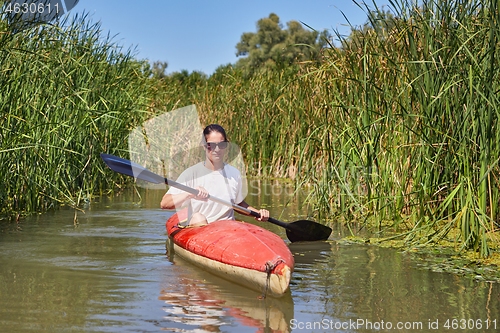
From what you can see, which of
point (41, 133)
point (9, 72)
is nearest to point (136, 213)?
point (41, 133)

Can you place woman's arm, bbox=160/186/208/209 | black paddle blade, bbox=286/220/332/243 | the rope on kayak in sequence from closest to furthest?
the rope on kayak
woman's arm, bbox=160/186/208/209
black paddle blade, bbox=286/220/332/243

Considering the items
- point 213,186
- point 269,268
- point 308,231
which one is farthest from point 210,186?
point 269,268

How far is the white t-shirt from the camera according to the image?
7.07 m

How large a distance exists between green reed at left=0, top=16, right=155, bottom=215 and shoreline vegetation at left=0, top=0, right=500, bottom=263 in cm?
2

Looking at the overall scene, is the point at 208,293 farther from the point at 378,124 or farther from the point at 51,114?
the point at 51,114

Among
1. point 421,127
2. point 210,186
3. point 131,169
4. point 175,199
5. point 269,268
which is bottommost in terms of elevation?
point 269,268

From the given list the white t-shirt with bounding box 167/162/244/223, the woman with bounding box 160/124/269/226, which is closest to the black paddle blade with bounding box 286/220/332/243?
the woman with bounding box 160/124/269/226

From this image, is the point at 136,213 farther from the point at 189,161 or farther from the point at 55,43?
the point at 189,161

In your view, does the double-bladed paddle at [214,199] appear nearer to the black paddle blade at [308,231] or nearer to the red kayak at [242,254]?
the black paddle blade at [308,231]

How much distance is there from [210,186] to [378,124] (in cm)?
198

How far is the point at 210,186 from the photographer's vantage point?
23.2 feet

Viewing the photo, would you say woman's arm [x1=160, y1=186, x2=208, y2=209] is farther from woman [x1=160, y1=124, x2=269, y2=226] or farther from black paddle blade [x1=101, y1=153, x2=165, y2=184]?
black paddle blade [x1=101, y1=153, x2=165, y2=184]

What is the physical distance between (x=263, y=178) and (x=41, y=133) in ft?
21.5

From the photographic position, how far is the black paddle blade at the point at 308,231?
7.83 metres
